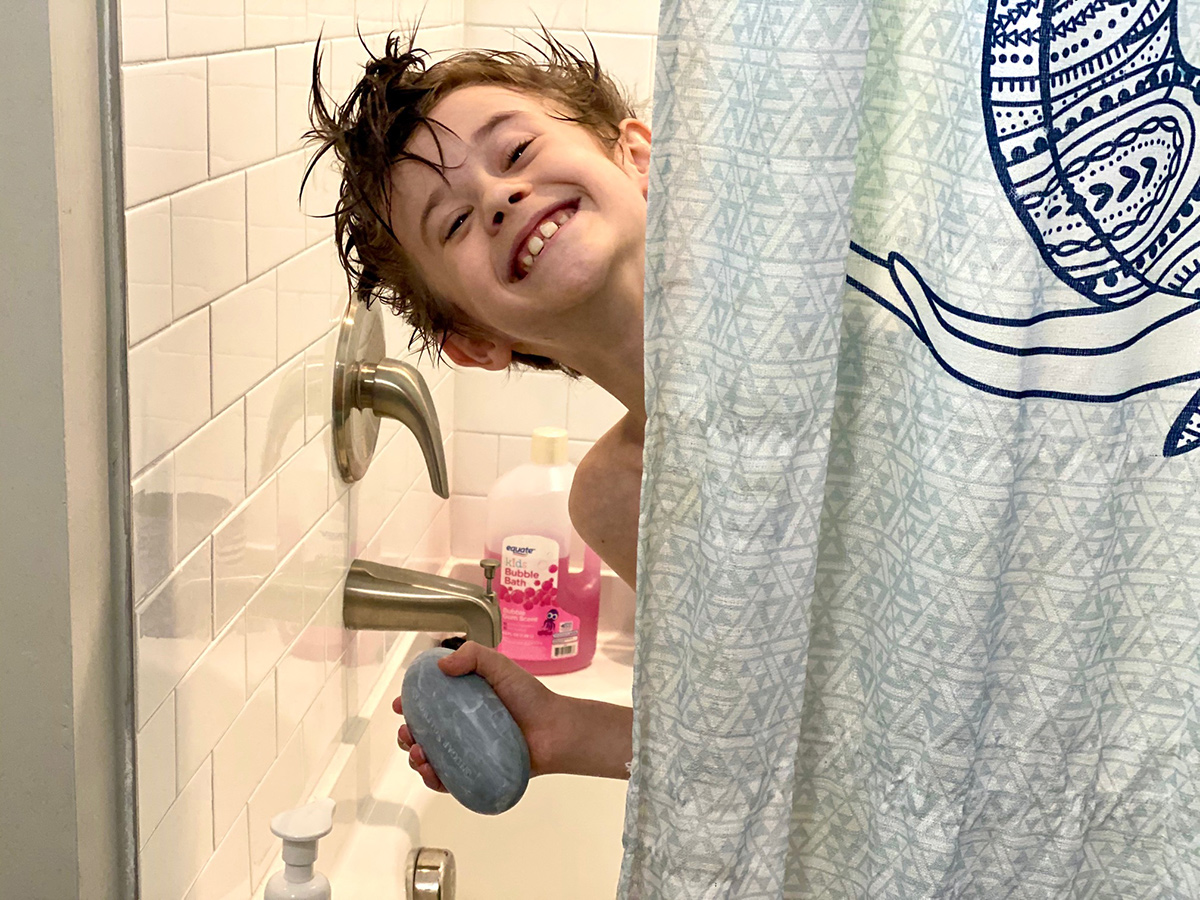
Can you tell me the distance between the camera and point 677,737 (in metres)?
0.55

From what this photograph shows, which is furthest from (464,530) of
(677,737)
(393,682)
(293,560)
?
(677,737)

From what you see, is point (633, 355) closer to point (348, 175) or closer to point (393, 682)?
point (348, 175)

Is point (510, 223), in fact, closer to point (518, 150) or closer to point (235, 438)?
point (518, 150)

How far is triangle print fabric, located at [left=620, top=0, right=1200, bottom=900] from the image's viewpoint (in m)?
0.49

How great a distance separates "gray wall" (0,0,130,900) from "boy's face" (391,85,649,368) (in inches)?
12.3

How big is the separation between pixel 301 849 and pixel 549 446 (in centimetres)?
74

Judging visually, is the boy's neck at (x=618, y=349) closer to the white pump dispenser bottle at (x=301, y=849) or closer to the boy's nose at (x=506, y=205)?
the boy's nose at (x=506, y=205)

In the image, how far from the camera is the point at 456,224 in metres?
0.94

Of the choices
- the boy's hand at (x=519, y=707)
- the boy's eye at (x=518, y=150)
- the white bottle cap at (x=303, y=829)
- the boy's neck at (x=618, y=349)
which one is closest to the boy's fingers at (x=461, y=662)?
the boy's hand at (x=519, y=707)

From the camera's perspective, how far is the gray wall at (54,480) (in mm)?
621

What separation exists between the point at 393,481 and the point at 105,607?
2.27 ft

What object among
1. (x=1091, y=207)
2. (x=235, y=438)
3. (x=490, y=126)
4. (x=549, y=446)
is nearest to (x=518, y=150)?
(x=490, y=126)

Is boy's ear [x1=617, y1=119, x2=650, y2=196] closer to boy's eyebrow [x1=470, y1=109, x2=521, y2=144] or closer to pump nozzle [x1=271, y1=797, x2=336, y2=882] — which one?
boy's eyebrow [x1=470, y1=109, x2=521, y2=144]

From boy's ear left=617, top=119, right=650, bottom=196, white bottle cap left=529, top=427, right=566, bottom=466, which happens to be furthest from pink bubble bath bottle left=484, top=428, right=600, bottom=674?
boy's ear left=617, top=119, right=650, bottom=196
